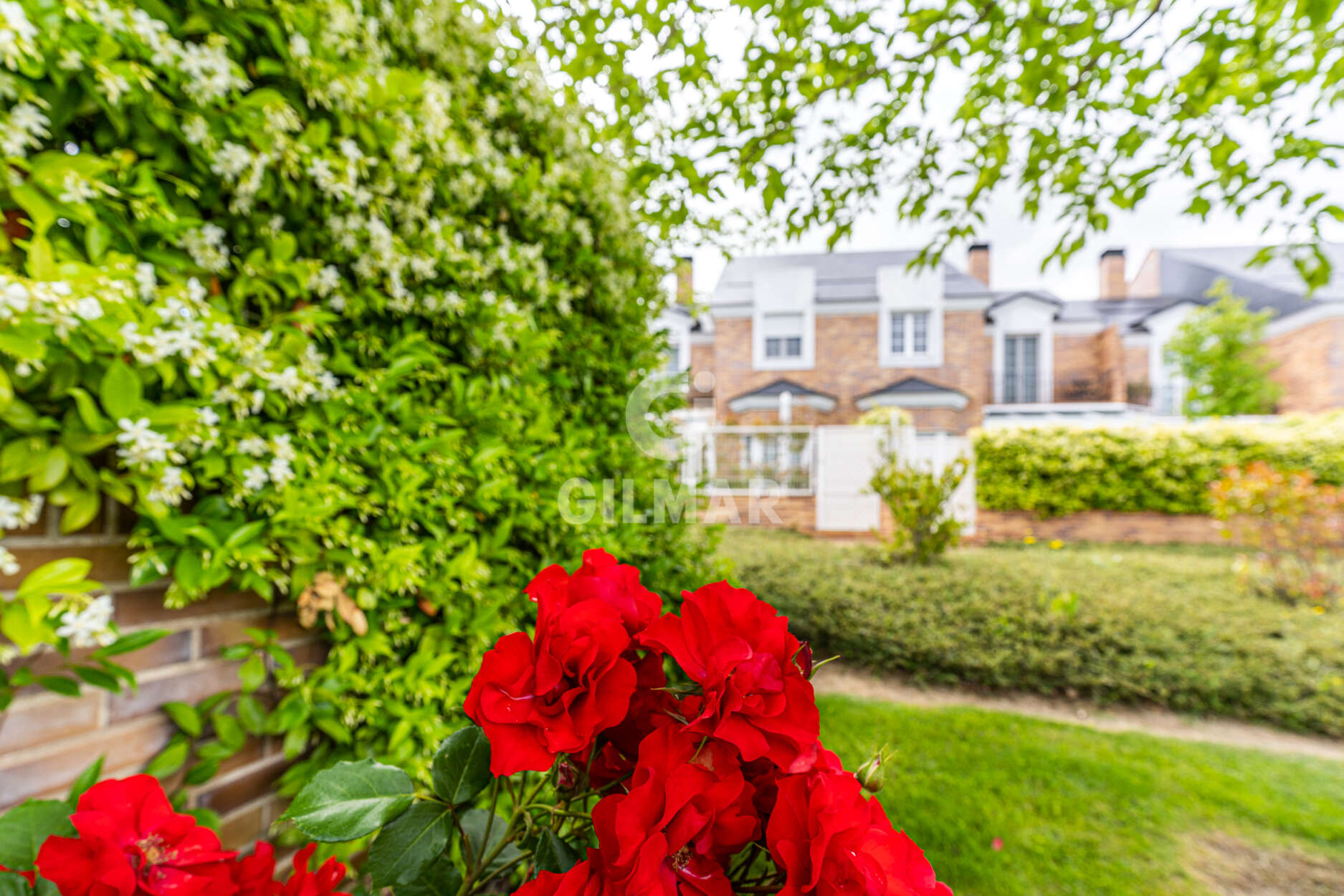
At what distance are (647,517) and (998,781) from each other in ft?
5.32

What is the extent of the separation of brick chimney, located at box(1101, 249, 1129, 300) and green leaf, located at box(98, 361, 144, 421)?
24.9 m

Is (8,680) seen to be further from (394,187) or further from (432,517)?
(394,187)

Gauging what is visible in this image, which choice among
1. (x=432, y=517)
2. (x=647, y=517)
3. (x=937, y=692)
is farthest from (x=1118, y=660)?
(x=432, y=517)

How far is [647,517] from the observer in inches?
72.9

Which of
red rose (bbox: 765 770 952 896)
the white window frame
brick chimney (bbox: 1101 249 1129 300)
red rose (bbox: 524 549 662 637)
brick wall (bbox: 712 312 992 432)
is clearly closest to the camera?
red rose (bbox: 765 770 952 896)

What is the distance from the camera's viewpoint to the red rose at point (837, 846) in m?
0.33

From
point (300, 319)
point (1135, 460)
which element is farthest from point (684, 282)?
point (1135, 460)

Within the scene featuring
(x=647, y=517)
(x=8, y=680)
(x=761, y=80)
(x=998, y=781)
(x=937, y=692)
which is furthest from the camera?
(x=937, y=692)

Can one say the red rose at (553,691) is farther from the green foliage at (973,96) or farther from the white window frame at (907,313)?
the white window frame at (907,313)

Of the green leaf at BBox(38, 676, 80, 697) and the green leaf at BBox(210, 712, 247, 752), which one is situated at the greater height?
the green leaf at BBox(38, 676, 80, 697)

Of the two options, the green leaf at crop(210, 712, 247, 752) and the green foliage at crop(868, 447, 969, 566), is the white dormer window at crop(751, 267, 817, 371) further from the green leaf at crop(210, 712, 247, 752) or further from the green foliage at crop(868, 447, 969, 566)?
the green leaf at crop(210, 712, 247, 752)

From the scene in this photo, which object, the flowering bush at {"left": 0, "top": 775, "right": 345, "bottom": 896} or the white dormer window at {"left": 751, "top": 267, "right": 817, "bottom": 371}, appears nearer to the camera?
the flowering bush at {"left": 0, "top": 775, "right": 345, "bottom": 896}

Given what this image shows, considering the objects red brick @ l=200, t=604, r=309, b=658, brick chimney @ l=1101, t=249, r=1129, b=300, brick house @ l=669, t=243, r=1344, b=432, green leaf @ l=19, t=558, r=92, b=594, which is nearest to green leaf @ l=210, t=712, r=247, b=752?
red brick @ l=200, t=604, r=309, b=658

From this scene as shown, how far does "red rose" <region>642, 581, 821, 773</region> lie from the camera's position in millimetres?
372
